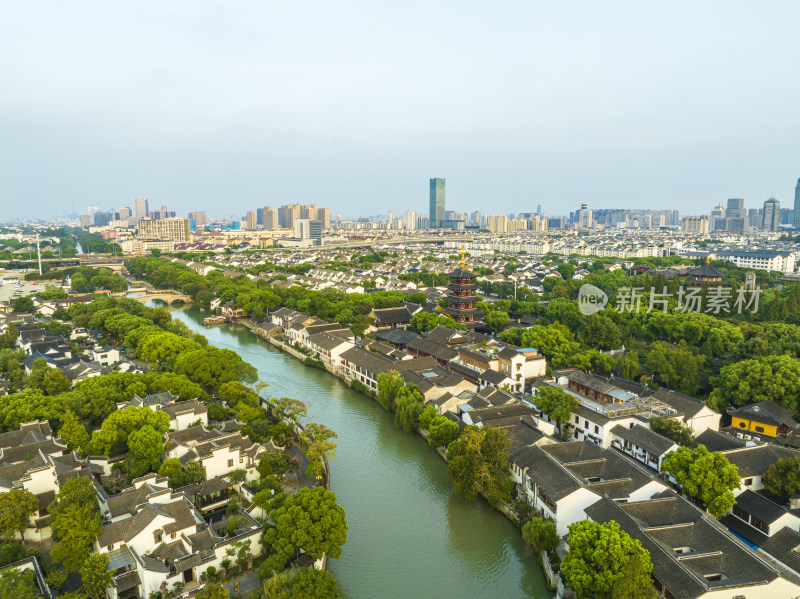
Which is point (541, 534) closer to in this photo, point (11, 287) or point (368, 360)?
point (368, 360)

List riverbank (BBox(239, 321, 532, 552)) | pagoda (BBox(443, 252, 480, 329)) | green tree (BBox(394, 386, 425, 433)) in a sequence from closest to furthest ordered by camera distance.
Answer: riverbank (BBox(239, 321, 532, 552))
green tree (BBox(394, 386, 425, 433))
pagoda (BBox(443, 252, 480, 329))

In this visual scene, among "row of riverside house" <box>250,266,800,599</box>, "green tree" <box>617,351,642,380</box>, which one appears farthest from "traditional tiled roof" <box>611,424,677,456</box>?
"green tree" <box>617,351,642,380</box>

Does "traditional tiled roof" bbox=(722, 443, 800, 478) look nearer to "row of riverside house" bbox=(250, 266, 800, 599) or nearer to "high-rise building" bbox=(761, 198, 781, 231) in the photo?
"row of riverside house" bbox=(250, 266, 800, 599)

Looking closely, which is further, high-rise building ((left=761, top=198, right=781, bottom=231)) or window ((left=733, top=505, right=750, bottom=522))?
high-rise building ((left=761, top=198, right=781, bottom=231))

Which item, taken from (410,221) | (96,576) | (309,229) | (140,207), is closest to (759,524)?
(96,576)

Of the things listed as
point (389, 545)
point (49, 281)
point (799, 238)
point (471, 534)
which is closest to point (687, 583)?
point (471, 534)

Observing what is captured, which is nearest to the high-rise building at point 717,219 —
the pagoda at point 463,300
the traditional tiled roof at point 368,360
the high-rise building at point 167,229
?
the pagoda at point 463,300

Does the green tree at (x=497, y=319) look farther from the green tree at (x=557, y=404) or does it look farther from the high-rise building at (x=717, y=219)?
the high-rise building at (x=717, y=219)

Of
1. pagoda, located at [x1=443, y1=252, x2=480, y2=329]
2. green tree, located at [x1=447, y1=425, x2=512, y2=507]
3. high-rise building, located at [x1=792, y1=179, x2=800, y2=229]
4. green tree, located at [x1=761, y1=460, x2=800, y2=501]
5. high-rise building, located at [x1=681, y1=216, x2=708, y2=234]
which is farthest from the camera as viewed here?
high-rise building, located at [x1=792, y1=179, x2=800, y2=229]
